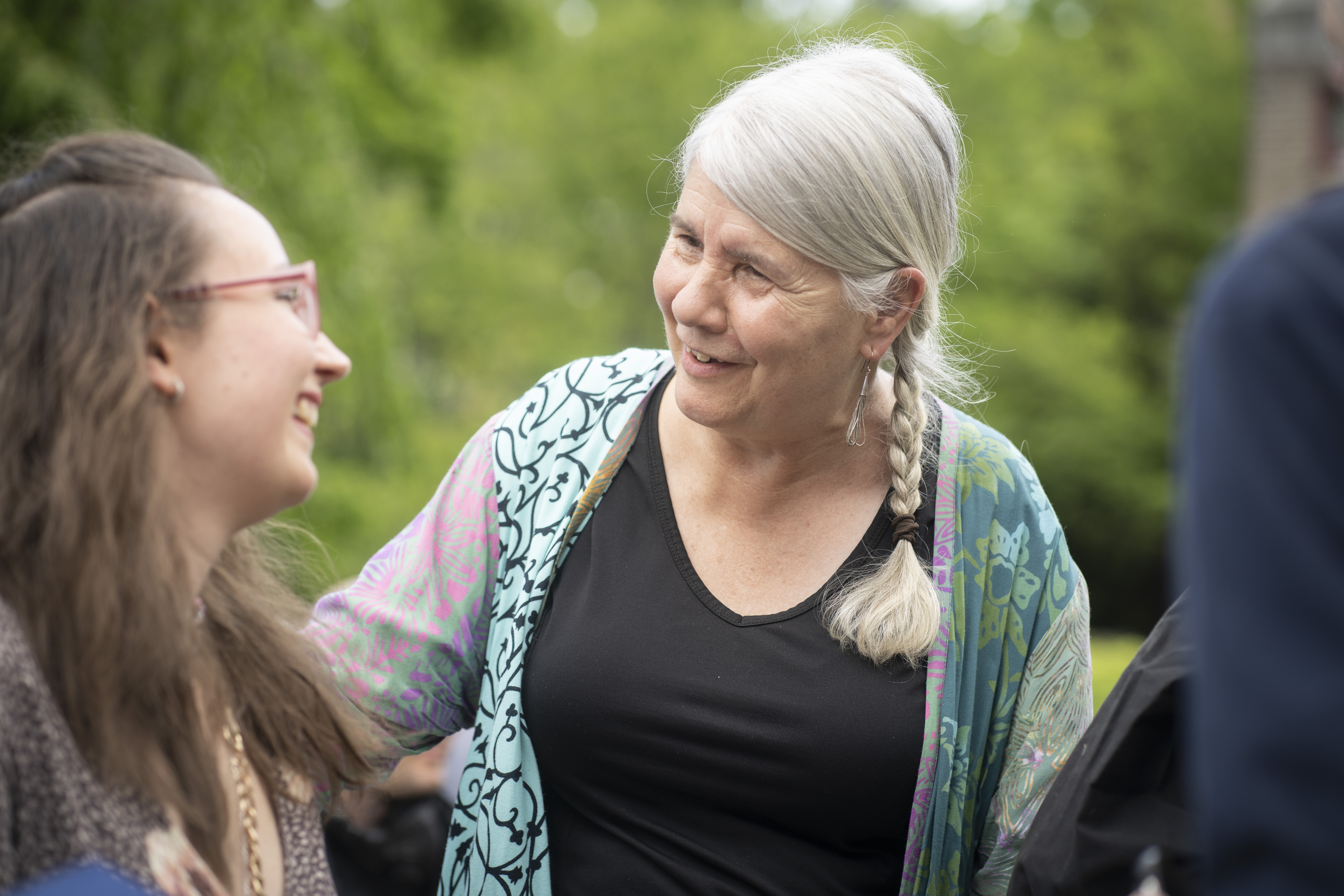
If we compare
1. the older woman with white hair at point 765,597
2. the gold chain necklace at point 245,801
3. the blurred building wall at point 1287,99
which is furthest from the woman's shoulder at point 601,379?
the blurred building wall at point 1287,99

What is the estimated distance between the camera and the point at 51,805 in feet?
4.38

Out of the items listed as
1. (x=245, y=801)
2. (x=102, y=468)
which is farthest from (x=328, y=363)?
(x=245, y=801)

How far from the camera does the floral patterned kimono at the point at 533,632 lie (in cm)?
218

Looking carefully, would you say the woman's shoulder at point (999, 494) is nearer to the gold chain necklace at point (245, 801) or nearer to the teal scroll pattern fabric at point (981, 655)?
the teal scroll pattern fabric at point (981, 655)

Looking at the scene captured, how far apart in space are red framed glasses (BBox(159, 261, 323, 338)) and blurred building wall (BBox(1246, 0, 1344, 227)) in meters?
12.1

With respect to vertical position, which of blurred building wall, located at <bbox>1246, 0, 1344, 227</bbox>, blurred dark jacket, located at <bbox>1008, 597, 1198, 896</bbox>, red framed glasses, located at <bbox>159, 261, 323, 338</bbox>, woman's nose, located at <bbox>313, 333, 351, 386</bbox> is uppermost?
blurred building wall, located at <bbox>1246, 0, 1344, 227</bbox>

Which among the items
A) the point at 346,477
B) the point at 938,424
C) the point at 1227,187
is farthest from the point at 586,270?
the point at 938,424

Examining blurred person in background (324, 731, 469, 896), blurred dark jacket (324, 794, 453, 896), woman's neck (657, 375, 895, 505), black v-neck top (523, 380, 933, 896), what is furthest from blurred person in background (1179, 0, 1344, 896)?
blurred dark jacket (324, 794, 453, 896)

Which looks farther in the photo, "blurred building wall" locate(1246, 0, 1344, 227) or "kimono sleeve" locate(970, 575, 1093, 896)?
"blurred building wall" locate(1246, 0, 1344, 227)

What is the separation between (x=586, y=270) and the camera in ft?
59.6

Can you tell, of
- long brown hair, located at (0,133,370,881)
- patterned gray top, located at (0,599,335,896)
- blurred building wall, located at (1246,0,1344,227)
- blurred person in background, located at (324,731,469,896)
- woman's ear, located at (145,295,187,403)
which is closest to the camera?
patterned gray top, located at (0,599,335,896)

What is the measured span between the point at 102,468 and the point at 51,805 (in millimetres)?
388

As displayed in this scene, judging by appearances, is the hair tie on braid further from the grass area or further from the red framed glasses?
the grass area

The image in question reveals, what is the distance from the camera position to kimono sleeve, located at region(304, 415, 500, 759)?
7.38 ft
